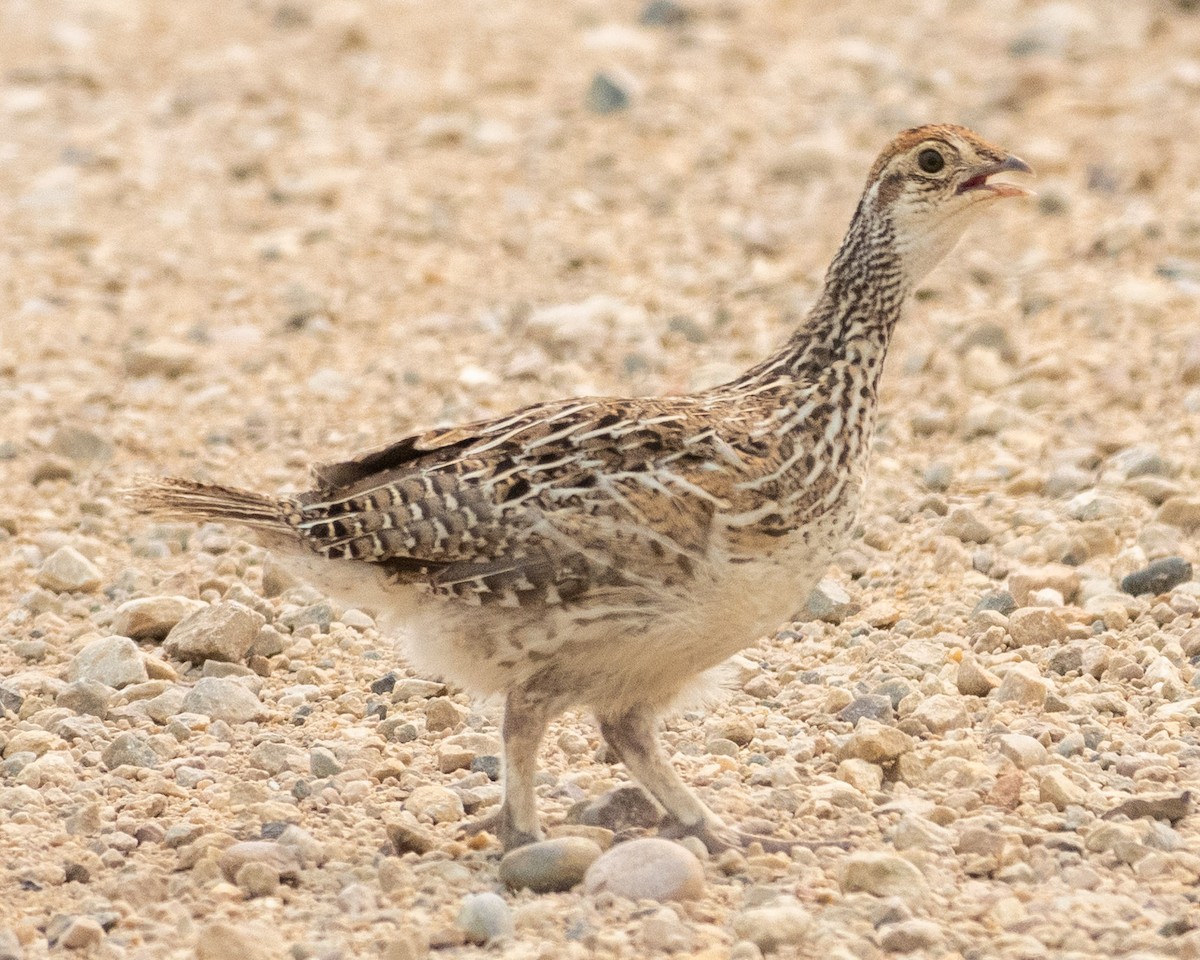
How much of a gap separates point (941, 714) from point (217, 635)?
267 cm

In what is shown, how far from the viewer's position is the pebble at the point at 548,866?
19.2 feet

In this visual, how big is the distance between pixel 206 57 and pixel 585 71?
2.93 m

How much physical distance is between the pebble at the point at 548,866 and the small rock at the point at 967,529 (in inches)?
129

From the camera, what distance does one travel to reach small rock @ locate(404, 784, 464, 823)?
254 inches

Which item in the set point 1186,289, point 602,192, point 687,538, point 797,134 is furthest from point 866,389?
point 797,134

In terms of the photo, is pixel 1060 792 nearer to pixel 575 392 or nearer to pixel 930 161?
pixel 930 161

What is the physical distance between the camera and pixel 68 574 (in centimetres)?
838

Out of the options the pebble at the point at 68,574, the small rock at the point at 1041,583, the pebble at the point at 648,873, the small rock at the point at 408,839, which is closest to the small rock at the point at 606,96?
the pebble at the point at 68,574

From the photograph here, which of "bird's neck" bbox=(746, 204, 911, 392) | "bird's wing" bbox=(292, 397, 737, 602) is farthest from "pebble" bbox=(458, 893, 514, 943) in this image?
"bird's neck" bbox=(746, 204, 911, 392)

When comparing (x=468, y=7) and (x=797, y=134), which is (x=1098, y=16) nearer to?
(x=797, y=134)

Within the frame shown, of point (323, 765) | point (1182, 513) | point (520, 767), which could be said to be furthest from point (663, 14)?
point (520, 767)

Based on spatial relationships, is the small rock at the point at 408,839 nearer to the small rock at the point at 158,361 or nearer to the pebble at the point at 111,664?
the pebble at the point at 111,664

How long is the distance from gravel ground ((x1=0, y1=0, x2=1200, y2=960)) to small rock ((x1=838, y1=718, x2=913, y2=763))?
2cm

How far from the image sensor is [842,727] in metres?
6.99
